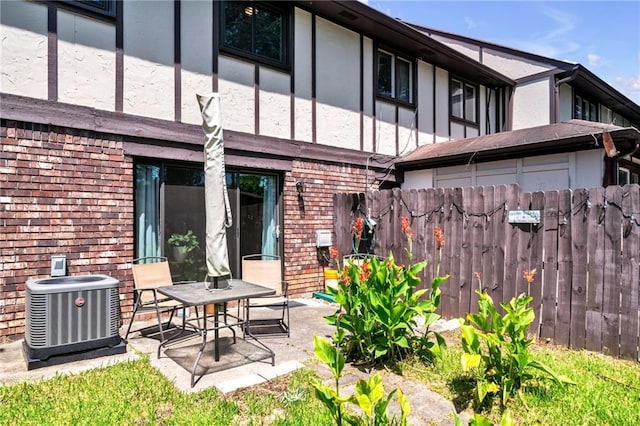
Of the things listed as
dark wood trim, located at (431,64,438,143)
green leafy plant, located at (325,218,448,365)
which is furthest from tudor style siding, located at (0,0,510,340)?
green leafy plant, located at (325,218,448,365)

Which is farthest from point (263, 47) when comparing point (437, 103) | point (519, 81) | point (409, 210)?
point (519, 81)

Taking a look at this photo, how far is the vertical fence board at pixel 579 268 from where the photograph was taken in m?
4.25

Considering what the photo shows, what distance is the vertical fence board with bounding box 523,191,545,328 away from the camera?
4590 mm

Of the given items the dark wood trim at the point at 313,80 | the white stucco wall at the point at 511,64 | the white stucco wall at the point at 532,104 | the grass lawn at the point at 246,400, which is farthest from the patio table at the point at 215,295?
the white stucco wall at the point at 511,64

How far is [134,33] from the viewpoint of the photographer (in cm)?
525

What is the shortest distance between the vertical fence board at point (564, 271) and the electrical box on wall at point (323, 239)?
12.9ft

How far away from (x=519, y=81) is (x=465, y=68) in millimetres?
2563

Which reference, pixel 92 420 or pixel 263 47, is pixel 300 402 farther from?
pixel 263 47

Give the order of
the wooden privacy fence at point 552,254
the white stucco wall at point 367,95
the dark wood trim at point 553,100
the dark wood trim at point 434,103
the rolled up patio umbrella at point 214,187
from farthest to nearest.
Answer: the dark wood trim at point 553,100
the dark wood trim at point 434,103
the white stucco wall at point 367,95
the wooden privacy fence at point 552,254
the rolled up patio umbrella at point 214,187

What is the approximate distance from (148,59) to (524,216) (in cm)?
527

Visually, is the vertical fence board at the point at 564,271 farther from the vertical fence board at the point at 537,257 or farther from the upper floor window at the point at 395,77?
the upper floor window at the point at 395,77

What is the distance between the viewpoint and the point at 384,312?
3.59m

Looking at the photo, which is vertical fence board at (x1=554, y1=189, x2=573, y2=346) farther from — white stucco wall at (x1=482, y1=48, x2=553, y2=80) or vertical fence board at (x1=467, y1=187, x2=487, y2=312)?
white stucco wall at (x1=482, y1=48, x2=553, y2=80)

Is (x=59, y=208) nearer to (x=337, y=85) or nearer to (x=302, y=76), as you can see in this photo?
(x=302, y=76)
